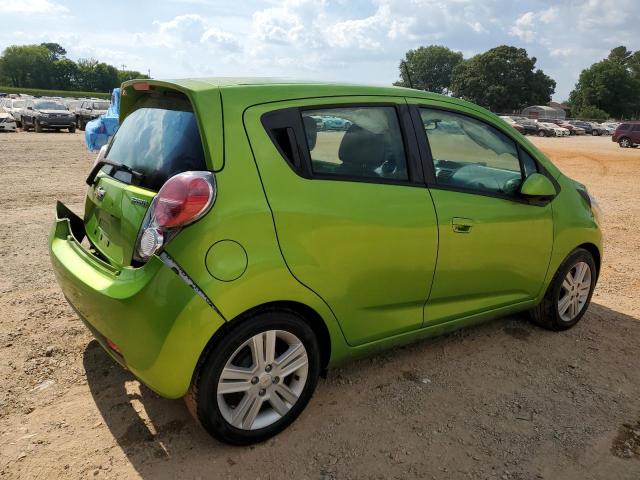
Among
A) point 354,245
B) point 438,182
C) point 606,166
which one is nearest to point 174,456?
point 354,245

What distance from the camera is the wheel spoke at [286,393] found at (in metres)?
2.64

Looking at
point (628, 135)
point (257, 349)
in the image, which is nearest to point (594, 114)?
point (628, 135)

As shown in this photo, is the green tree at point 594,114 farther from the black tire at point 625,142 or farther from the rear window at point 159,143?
the rear window at point 159,143

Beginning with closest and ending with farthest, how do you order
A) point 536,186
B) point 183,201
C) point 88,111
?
point 183,201 < point 536,186 < point 88,111

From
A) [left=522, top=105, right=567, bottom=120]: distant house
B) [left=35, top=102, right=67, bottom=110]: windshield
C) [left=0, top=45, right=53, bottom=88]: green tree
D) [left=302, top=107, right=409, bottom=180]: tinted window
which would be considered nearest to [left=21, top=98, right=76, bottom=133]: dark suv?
[left=35, top=102, right=67, bottom=110]: windshield

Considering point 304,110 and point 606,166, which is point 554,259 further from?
point 606,166

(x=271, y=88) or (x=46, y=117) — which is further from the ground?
(x=271, y=88)

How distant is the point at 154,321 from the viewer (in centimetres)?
225

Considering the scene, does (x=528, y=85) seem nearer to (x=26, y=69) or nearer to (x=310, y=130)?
(x=310, y=130)

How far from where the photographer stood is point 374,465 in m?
2.53

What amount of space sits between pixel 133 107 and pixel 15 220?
4.64 meters

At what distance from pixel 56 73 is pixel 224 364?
134 meters

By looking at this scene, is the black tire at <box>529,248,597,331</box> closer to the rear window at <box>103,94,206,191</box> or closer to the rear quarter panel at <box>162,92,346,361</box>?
the rear quarter panel at <box>162,92,346,361</box>

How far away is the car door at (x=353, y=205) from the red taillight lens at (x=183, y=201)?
0.30 metres
